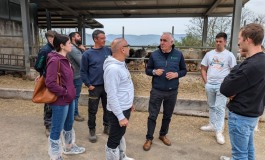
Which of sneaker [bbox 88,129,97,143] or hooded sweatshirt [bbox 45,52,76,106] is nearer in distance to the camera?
hooded sweatshirt [bbox 45,52,76,106]

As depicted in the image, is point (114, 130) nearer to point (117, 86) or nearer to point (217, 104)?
point (117, 86)

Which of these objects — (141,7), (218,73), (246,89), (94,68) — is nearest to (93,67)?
(94,68)

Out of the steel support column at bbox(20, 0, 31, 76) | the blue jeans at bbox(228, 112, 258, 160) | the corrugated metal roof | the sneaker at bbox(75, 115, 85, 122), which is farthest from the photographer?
the corrugated metal roof

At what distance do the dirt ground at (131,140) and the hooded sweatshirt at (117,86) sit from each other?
43.7 inches

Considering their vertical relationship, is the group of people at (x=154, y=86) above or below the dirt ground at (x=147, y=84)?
above

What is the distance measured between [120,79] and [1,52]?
20.4 feet

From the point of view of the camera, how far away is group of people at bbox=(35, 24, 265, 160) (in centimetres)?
208

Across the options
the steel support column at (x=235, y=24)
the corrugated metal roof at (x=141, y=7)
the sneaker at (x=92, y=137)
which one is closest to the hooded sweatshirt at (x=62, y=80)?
the sneaker at (x=92, y=137)

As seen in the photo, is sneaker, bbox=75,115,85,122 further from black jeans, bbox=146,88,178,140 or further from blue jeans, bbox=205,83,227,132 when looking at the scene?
blue jeans, bbox=205,83,227,132

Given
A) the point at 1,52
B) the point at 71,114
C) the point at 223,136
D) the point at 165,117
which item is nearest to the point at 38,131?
the point at 71,114

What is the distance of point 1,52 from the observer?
712cm

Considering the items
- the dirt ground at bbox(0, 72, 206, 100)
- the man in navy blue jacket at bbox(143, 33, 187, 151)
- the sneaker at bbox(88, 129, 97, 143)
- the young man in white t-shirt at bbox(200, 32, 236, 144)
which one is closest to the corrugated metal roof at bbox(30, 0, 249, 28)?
the dirt ground at bbox(0, 72, 206, 100)

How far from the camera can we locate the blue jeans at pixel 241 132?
7.11ft

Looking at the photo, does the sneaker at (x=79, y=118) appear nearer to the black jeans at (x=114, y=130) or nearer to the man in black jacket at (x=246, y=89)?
the black jeans at (x=114, y=130)
